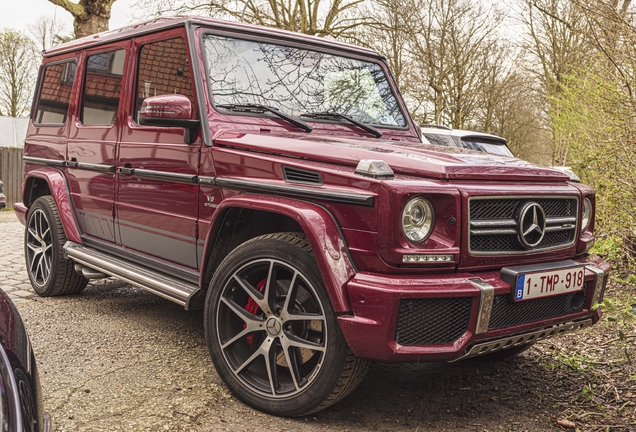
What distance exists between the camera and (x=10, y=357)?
69.6 inches

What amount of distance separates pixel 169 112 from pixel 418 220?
1666 mm

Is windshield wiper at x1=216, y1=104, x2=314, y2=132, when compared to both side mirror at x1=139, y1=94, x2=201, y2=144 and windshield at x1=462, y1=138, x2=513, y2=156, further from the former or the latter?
windshield at x1=462, y1=138, x2=513, y2=156

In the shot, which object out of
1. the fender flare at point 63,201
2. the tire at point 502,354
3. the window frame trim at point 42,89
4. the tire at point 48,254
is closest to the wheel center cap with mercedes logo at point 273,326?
the tire at point 502,354

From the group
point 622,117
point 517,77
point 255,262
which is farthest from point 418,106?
point 255,262

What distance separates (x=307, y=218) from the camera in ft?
9.48

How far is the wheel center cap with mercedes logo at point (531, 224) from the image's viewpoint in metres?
2.99

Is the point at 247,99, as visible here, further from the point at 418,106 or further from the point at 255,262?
the point at 418,106

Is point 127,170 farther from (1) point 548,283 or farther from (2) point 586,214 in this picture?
(2) point 586,214

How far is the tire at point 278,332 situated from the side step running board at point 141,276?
0.27 metres

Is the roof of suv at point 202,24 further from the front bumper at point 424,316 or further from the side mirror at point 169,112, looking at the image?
the front bumper at point 424,316

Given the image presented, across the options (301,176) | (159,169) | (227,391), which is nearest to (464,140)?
(159,169)

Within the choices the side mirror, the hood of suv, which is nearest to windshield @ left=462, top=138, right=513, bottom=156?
the hood of suv

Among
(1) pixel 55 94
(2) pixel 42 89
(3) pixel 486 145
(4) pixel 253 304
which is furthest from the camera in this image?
(3) pixel 486 145

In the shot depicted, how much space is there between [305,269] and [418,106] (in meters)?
23.3
